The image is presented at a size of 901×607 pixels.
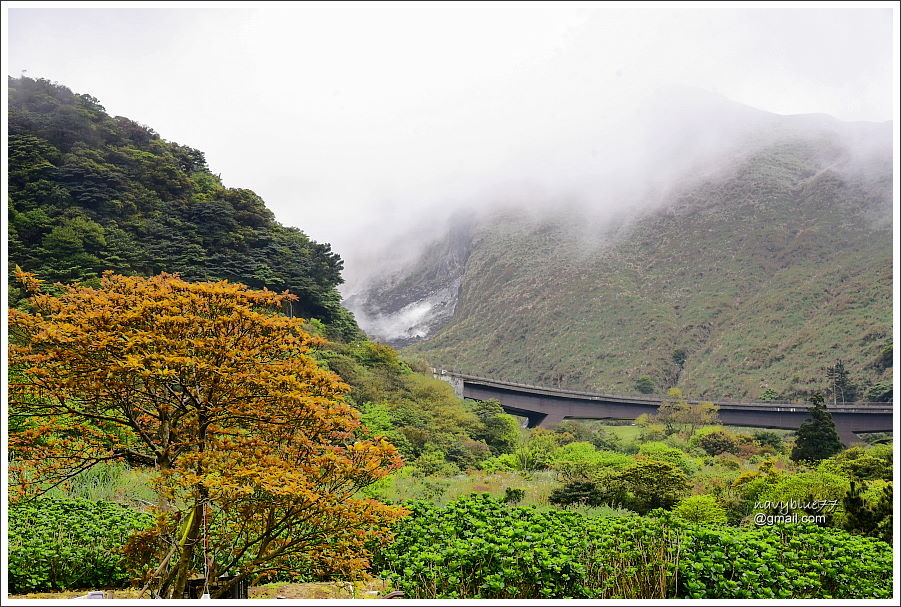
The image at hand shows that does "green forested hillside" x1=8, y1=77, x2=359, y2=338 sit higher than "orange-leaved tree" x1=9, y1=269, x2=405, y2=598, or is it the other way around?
"green forested hillside" x1=8, y1=77, x2=359, y2=338

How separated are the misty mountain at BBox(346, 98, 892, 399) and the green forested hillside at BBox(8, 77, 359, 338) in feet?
98.6

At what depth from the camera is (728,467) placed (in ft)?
58.5

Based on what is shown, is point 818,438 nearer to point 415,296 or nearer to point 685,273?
point 685,273

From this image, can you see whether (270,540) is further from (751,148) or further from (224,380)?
(751,148)

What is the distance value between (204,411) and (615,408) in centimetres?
3168

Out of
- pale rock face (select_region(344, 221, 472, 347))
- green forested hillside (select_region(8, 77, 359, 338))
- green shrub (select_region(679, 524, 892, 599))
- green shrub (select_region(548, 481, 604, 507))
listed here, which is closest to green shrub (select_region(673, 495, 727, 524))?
green shrub (select_region(548, 481, 604, 507))

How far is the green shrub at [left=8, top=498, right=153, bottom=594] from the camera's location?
5.12 metres

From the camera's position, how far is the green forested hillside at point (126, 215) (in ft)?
66.3

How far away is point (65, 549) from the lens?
5.17 m

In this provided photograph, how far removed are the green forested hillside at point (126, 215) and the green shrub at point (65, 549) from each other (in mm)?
14717

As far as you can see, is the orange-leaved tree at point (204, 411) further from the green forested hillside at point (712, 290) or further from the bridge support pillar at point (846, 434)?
the green forested hillside at point (712, 290)

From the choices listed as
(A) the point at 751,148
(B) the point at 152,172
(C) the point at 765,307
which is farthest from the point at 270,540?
(A) the point at 751,148

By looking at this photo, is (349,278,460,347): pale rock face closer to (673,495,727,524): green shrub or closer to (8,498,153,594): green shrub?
(673,495,727,524): green shrub

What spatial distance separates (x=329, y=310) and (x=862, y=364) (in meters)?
36.3
